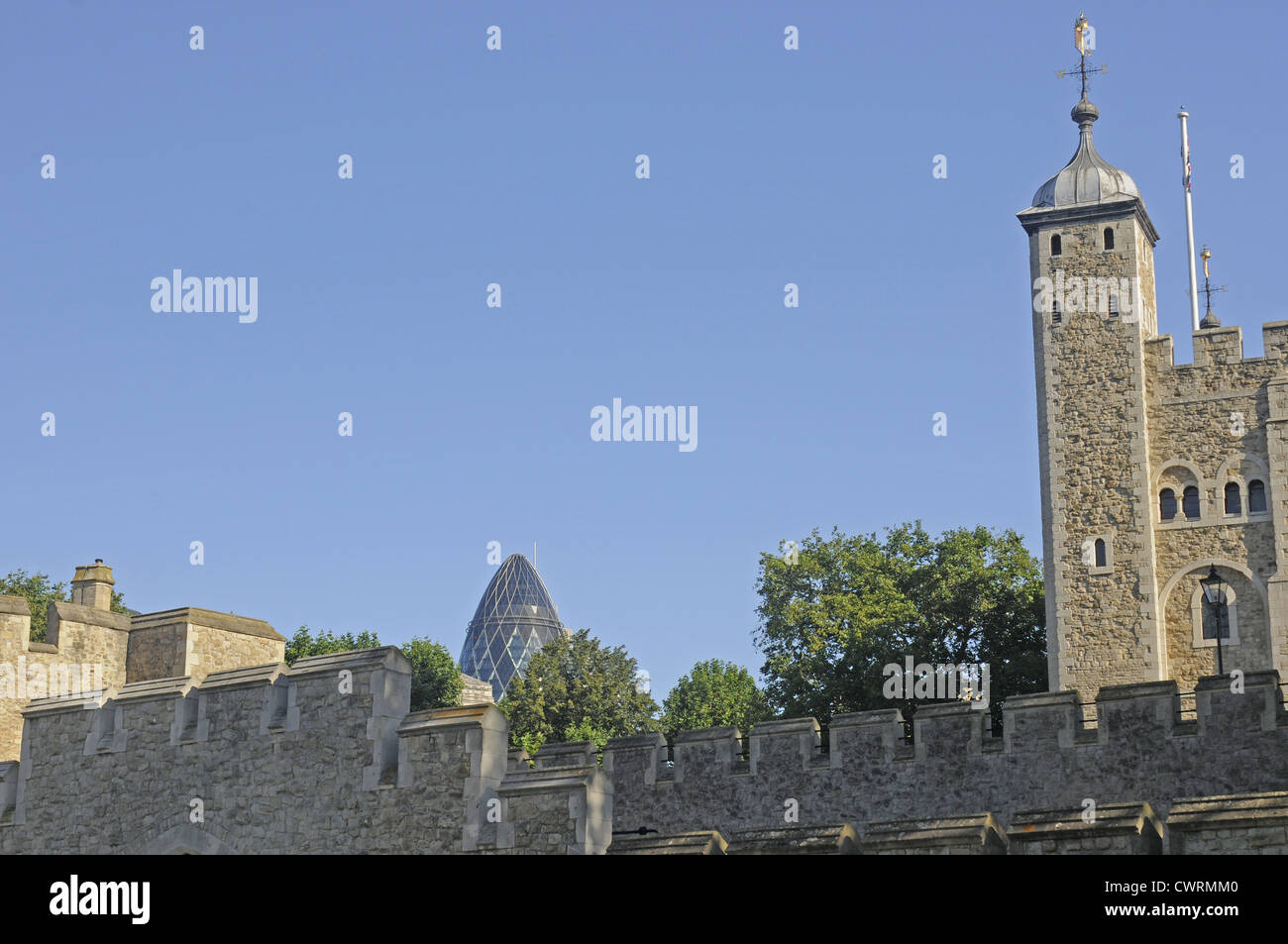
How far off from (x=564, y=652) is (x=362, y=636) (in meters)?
7.89

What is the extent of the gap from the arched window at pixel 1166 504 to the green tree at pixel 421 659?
2537 centimetres

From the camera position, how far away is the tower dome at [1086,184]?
4425cm

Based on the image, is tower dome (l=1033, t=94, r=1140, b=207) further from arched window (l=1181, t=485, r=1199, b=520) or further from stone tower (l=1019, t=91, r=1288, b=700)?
arched window (l=1181, t=485, r=1199, b=520)

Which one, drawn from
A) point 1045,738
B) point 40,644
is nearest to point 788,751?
point 1045,738

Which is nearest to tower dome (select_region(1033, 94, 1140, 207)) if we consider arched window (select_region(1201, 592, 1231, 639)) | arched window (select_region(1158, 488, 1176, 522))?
arched window (select_region(1158, 488, 1176, 522))

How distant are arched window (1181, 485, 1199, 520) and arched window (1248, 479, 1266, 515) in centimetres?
132

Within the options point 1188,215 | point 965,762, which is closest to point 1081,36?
point 1188,215

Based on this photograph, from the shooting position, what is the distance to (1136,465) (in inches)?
1670

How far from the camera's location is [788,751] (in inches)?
876

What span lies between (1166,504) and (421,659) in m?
29.8

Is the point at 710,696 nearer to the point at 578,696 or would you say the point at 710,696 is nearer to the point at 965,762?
the point at 578,696

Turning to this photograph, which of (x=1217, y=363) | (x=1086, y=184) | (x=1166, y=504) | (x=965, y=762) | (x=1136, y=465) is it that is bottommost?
(x=965, y=762)

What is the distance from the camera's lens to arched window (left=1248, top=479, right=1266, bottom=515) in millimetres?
41312

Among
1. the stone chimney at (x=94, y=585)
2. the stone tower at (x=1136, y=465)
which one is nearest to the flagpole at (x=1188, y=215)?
the stone tower at (x=1136, y=465)
